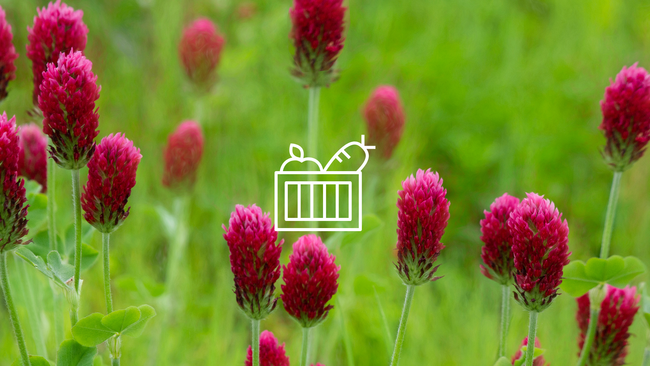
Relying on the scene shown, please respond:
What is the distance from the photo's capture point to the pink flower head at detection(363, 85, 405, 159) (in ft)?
6.68

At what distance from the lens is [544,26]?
4305 millimetres

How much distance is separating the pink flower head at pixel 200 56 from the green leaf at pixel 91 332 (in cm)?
165

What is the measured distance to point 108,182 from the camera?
0.82 metres

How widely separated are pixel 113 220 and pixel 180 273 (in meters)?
1.45

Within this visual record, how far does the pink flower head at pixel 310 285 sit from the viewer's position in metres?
0.86

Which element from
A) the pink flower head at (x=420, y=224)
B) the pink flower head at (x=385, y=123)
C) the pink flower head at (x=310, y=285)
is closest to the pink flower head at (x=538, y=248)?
the pink flower head at (x=420, y=224)

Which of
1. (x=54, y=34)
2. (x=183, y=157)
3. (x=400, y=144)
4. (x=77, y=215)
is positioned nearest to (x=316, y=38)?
(x=54, y=34)

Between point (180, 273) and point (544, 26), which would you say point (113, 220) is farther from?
point (544, 26)

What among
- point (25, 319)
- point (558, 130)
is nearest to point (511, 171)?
point (558, 130)

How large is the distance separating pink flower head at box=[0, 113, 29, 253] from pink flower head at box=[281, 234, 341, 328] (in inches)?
14.6

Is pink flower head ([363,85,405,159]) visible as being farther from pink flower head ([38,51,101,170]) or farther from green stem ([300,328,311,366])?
pink flower head ([38,51,101,170])

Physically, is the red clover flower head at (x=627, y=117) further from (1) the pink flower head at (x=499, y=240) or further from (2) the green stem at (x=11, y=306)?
(2) the green stem at (x=11, y=306)

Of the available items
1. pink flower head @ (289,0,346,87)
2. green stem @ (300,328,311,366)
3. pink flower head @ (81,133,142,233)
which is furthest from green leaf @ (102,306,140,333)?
pink flower head @ (289,0,346,87)

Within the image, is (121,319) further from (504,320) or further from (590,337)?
(590,337)
